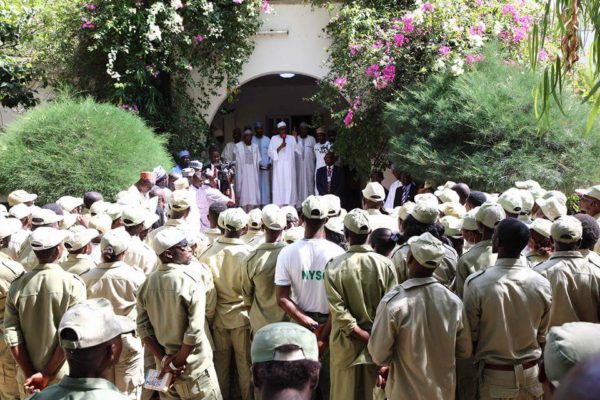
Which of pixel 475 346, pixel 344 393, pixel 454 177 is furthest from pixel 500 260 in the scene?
pixel 454 177

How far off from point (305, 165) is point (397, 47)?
3.62 meters

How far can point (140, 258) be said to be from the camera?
231 inches

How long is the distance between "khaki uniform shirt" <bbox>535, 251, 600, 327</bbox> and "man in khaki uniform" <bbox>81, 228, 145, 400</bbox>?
111 inches

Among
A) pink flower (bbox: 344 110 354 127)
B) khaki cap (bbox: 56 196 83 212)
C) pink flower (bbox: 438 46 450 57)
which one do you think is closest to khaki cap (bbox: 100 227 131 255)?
khaki cap (bbox: 56 196 83 212)

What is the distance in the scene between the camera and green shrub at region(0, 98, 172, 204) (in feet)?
31.8

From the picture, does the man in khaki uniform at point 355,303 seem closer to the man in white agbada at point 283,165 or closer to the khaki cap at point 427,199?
the khaki cap at point 427,199

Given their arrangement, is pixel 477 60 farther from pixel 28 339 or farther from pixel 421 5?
pixel 28 339

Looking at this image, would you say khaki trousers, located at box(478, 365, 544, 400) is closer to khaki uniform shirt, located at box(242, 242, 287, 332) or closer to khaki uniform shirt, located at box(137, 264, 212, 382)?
khaki uniform shirt, located at box(242, 242, 287, 332)

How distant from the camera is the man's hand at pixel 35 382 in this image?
4.71 metres

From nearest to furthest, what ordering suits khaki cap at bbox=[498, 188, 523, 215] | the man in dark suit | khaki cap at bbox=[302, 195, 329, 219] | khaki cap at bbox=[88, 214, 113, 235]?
khaki cap at bbox=[302, 195, 329, 219]
khaki cap at bbox=[498, 188, 523, 215]
khaki cap at bbox=[88, 214, 113, 235]
the man in dark suit

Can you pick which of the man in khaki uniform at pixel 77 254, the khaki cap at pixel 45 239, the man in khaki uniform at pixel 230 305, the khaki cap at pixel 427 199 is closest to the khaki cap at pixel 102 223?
the man in khaki uniform at pixel 77 254

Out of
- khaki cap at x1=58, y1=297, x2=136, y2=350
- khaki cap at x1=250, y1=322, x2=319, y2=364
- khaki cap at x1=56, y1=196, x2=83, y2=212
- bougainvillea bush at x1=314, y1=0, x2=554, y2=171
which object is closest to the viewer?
khaki cap at x1=250, y1=322, x2=319, y2=364

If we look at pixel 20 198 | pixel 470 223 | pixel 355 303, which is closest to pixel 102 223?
pixel 20 198

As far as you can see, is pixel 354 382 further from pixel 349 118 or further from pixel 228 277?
pixel 349 118
